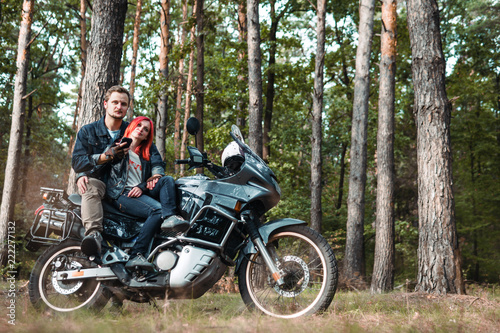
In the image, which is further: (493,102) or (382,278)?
(493,102)

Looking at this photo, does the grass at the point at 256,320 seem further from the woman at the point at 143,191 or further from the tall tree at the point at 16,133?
the tall tree at the point at 16,133

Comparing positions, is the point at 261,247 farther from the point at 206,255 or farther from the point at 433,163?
the point at 433,163

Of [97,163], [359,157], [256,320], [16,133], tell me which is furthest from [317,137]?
[256,320]

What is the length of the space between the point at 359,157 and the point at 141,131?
8.83 m

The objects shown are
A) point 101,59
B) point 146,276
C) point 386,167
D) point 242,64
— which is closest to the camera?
point 146,276

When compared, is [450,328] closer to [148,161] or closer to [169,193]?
[169,193]

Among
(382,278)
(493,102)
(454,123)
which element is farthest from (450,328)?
(493,102)

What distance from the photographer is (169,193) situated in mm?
3906

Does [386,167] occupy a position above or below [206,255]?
above

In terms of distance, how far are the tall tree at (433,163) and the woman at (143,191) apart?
146 inches

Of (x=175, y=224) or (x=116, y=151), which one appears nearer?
(x=175, y=224)

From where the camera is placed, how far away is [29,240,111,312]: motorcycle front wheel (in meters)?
4.08

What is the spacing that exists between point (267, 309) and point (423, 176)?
136 inches

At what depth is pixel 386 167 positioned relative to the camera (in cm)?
1019
